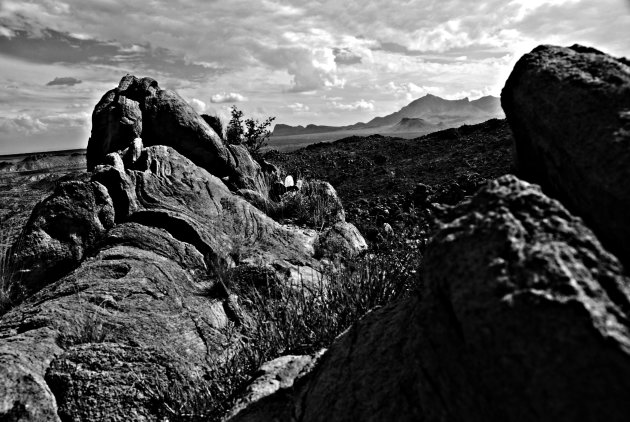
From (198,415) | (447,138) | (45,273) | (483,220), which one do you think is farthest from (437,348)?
(447,138)

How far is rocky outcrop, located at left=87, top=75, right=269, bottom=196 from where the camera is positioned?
12.7 metres

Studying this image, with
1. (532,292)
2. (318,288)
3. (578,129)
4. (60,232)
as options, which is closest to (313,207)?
(318,288)

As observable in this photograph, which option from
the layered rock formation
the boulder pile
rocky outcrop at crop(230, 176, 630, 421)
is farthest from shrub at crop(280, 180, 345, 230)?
rocky outcrop at crop(230, 176, 630, 421)

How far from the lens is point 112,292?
22.8 feet

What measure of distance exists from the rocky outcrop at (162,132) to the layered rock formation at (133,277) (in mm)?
48

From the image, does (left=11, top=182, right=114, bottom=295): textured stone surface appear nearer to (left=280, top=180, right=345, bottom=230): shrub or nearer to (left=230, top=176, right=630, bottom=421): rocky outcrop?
(left=280, top=180, right=345, bottom=230): shrub

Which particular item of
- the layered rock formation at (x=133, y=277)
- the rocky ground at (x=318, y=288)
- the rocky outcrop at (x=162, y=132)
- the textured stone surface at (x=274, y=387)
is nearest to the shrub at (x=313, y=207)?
the rocky ground at (x=318, y=288)

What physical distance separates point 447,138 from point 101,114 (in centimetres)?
2676

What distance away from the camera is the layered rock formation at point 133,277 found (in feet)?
18.2

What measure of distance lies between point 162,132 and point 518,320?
1229 cm

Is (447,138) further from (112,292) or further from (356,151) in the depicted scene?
(112,292)

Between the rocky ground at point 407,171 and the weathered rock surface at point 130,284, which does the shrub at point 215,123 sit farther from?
the weathered rock surface at point 130,284

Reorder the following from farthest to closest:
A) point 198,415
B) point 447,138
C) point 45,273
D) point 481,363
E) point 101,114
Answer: point 447,138 < point 101,114 < point 45,273 < point 198,415 < point 481,363

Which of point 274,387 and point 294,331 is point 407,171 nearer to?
point 294,331
